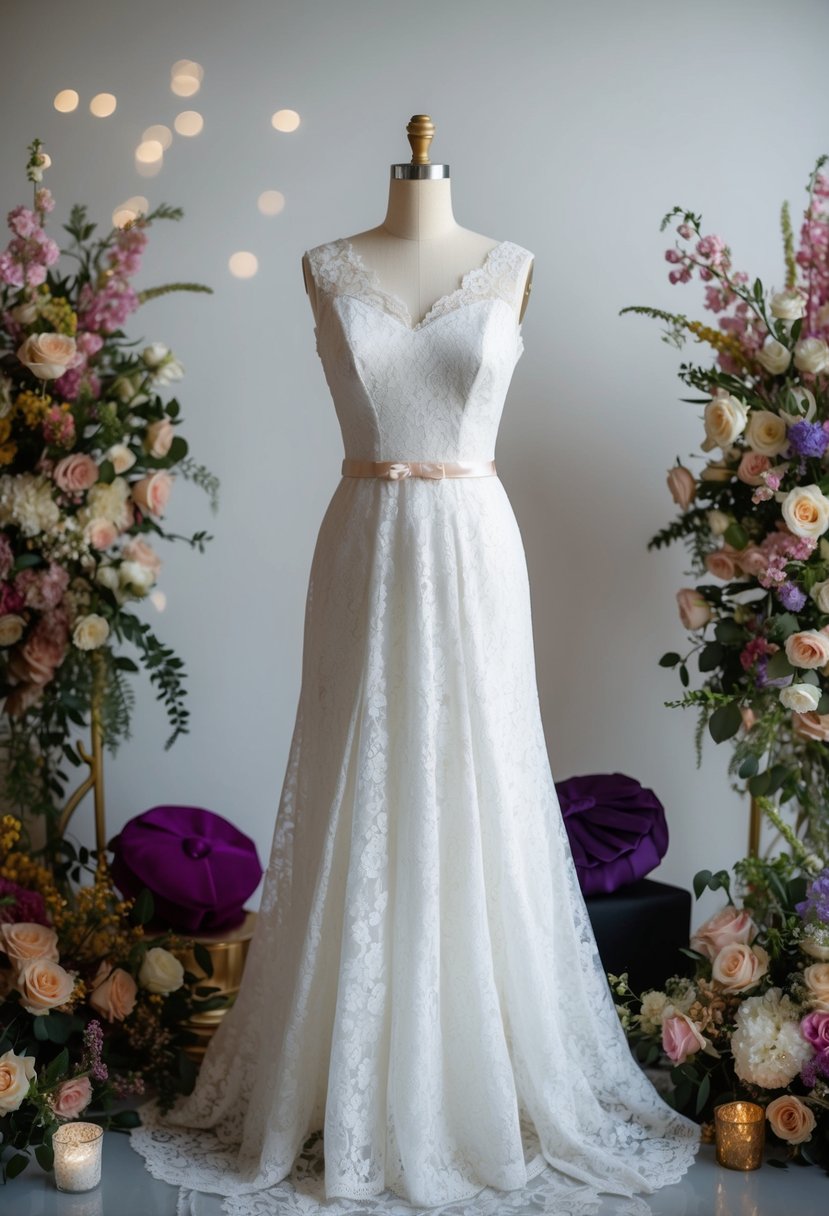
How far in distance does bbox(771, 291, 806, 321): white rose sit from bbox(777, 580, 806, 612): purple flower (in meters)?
0.53

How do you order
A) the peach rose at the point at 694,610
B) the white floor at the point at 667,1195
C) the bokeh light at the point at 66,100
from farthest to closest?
the bokeh light at the point at 66,100 → the peach rose at the point at 694,610 → the white floor at the point at 667,1195

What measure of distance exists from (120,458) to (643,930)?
147 centimetres

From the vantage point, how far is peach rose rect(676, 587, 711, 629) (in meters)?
2.81

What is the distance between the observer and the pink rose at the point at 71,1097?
240cm

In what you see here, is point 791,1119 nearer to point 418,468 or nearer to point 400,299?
point 418,468

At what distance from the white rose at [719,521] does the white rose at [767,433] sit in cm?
15

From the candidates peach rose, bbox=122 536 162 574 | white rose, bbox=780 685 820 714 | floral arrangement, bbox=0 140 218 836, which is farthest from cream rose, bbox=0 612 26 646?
white rose, bbox=780 685 820 714

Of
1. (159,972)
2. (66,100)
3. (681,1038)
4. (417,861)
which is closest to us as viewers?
(417,861)

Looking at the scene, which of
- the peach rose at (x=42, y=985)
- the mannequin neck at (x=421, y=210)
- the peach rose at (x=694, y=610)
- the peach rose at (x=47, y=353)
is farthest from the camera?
the peach rose at (x=694, y=610)

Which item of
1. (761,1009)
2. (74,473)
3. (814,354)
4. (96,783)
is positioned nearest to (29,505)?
(74,473)

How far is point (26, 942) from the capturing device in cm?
256

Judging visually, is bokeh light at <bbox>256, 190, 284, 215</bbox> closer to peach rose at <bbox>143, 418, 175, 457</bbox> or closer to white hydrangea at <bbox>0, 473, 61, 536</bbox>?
peach rose at <bbox>143, 418, 175, 457</bbox>

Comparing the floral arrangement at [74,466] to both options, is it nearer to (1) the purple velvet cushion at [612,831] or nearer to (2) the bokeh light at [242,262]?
(2) the bokeh light at [242,262]

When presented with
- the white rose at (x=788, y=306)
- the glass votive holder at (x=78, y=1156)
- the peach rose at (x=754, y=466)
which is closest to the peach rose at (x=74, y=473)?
the glass votive holder at (x=78, y=1156)
